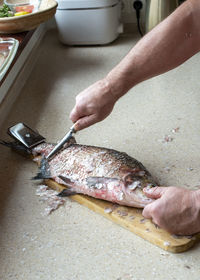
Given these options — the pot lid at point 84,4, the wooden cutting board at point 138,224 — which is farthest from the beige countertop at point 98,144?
the pot lid at point 84,4

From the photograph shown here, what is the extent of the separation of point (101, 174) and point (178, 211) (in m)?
0.25

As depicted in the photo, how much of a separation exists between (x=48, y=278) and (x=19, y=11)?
130 cm

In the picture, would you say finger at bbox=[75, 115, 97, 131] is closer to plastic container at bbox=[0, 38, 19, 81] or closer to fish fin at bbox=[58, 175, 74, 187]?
fish fin at bbox=[58, 175, 74, 187]

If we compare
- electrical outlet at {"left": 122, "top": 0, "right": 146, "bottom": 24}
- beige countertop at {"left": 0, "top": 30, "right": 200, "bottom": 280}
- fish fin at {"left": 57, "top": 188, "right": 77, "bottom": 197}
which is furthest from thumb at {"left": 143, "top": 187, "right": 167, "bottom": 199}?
electrical outlet at {"left": 122, "top": 0, "right": 146, "bottom": 24}

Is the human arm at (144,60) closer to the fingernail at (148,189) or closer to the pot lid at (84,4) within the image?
the fingernail at (148,189)

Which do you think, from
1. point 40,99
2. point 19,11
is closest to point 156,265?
point 40,99

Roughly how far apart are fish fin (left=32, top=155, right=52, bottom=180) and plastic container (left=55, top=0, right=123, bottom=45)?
100cm

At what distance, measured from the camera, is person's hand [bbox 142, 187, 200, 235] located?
97 cm

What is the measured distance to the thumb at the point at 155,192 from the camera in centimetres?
103

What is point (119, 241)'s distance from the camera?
3.36 ft

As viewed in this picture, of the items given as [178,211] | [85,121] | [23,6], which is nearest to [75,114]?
[85,121]

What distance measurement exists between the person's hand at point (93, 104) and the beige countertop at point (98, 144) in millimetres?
221

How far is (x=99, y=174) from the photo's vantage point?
1139mm

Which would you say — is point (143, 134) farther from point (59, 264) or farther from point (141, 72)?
point (59, 264)
